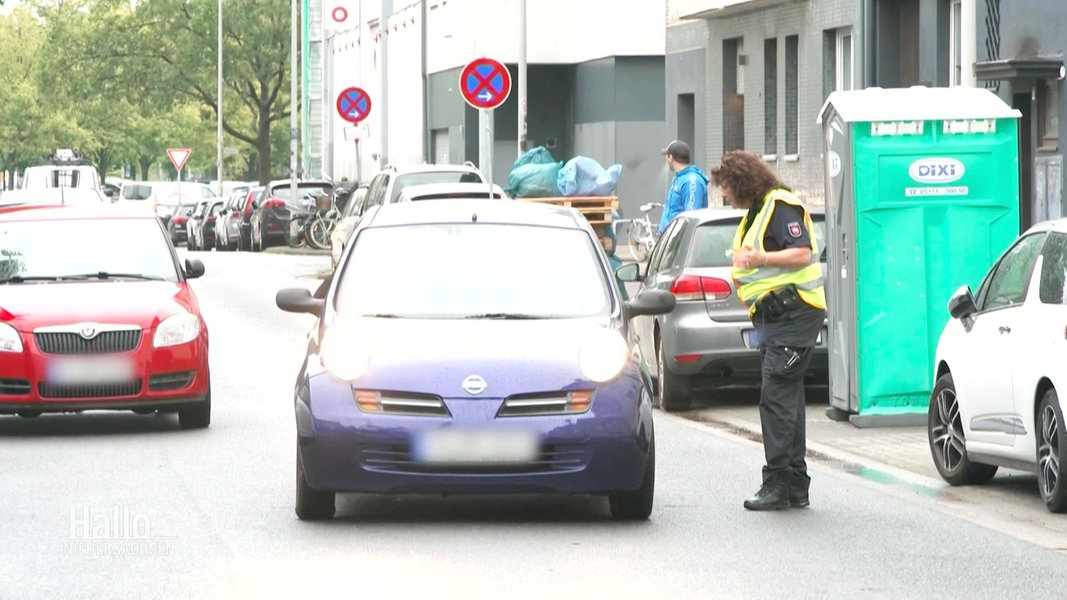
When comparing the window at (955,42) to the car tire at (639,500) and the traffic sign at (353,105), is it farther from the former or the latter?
the car tire at (639,500)

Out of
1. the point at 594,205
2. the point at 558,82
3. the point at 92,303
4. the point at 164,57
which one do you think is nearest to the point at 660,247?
the point at 92,303

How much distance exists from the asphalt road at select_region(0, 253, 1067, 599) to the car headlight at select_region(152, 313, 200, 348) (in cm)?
76

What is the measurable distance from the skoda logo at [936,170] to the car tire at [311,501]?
595 cm

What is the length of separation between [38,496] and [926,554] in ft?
14.9

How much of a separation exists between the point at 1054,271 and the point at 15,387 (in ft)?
21.4

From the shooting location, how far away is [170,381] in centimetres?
1437

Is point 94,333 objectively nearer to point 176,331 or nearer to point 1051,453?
point 176,331

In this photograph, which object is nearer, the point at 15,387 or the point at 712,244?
the point at 15,387

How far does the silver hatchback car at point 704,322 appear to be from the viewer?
16.1 meters

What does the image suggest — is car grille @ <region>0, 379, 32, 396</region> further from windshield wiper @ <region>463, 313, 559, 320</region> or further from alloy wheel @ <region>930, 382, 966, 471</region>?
alloy wheel @ <region>930, 382, 966, 471</region>

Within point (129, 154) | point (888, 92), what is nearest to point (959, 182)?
point (888, 92)

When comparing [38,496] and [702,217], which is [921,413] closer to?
[702,217]

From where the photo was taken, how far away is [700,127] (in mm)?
37781

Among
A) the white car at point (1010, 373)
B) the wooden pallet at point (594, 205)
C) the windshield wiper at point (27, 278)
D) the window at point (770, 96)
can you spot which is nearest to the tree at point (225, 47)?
the window at point (770, 96)
